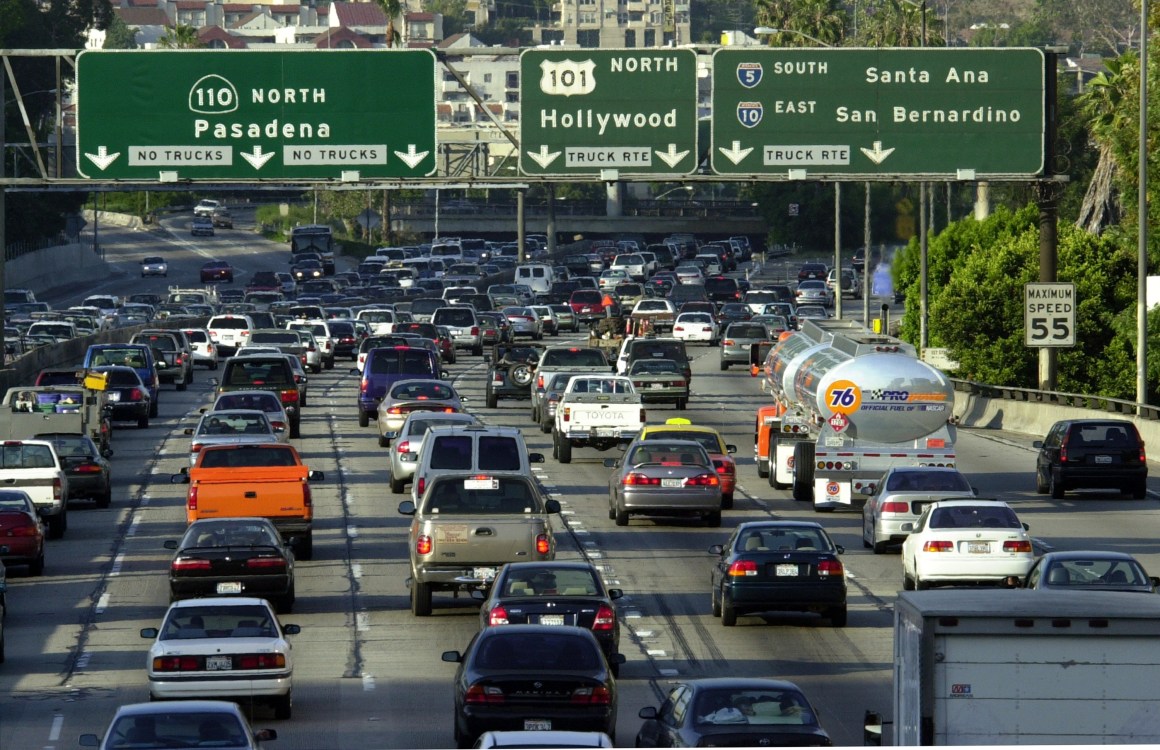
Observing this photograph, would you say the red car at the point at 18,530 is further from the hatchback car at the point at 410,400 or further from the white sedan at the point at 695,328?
the white sedan at the point at 695,328

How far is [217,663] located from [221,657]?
71 mm

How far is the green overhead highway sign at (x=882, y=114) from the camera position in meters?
47.7

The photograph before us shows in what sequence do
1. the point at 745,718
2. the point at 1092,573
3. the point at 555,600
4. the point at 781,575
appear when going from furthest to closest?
the point at 781,575
the point at 1092,573
the point at 555,600
the point at 745,718

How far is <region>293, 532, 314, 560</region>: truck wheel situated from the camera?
1332 inches

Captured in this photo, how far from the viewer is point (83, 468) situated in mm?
39812

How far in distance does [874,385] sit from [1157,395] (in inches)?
1122

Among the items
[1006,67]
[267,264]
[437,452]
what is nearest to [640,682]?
[437,452]

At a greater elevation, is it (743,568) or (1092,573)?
(1092,573)

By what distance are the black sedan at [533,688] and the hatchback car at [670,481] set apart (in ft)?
55.7

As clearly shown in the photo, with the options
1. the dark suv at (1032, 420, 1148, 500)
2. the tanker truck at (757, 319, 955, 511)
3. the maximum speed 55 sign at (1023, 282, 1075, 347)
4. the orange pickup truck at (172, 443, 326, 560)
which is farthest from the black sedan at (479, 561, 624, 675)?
the maximum speed 55 sign at (1023, 282, 1075, 347)

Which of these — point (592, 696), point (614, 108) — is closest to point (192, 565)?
point (592, 696)

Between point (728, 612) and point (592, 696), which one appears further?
point (728, 612)

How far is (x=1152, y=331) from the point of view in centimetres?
6369

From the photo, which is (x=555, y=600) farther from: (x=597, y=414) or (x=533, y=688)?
(x=597, y=414)
